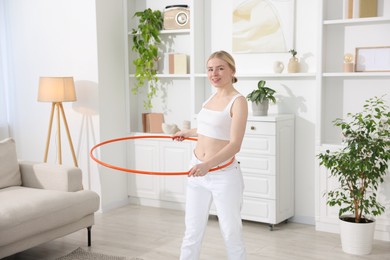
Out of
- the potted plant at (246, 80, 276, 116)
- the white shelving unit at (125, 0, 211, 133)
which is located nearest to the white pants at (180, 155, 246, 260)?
the potted plant at (246, 80, 276, 116)

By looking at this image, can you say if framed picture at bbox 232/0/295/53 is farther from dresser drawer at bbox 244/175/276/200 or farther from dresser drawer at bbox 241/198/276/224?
dresser drawer at bbox 241/198/276/224

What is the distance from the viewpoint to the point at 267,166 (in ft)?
15.3

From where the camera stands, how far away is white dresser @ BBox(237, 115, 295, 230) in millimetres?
4617

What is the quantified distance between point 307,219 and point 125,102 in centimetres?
218

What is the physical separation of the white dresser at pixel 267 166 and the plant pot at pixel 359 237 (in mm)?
758

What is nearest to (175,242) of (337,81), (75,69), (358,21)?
(337,81)

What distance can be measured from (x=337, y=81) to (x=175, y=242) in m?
1.94

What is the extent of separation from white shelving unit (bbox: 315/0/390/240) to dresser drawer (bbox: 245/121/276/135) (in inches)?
15.1

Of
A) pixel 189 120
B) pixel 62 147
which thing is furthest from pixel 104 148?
pixel 189 120

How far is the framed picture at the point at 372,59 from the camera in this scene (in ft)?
14.4

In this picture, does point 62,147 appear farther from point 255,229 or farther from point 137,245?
point 255,229

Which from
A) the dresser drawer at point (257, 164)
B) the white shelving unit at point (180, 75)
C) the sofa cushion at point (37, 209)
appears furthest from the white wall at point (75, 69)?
the dresser drawer at point (257, 164)

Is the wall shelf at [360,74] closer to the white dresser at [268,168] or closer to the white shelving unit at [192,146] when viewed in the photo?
the white shelving unit at [192,146]

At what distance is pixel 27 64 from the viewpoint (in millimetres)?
5750
